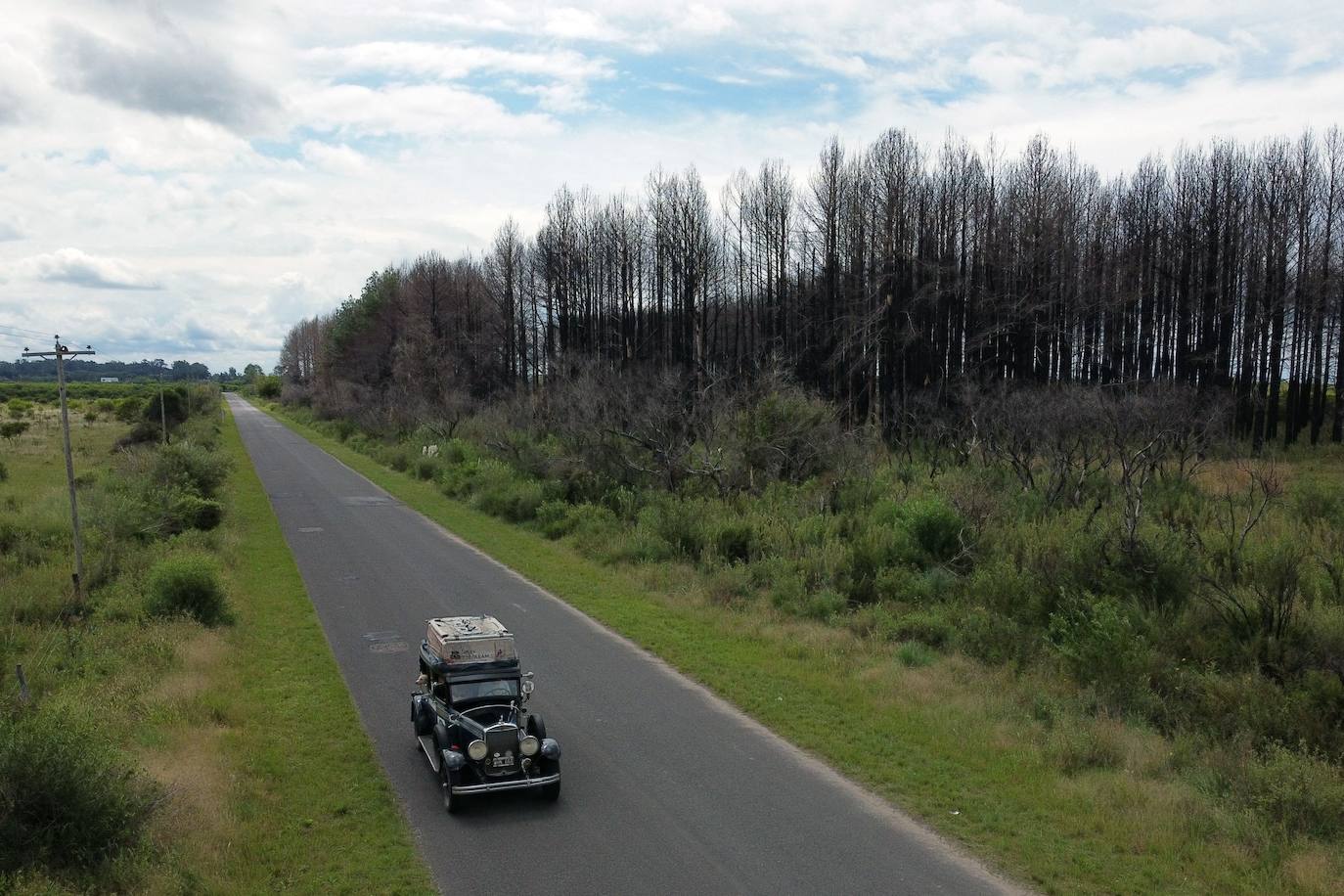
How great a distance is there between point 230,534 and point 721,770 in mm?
19113

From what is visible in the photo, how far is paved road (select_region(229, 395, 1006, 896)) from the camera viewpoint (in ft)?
25.0

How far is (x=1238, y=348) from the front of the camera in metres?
46.7

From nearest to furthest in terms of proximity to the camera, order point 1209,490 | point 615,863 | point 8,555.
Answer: point 615,863, point 8,555, point 1209,490

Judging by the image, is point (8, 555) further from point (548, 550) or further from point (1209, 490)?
point (1209, 490)

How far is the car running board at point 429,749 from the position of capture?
934 centimetres

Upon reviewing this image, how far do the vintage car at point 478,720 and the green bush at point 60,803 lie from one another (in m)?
2.62

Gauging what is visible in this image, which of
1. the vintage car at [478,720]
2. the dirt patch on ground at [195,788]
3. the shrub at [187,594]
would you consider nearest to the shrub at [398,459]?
the shrub at [187,594]

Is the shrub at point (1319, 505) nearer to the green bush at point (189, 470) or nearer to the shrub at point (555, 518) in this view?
the shrub at point (555, 518)

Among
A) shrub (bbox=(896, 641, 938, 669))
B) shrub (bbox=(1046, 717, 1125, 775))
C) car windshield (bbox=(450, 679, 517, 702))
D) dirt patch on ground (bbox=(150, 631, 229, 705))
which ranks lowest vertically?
shrub (bbox=(896, 641, 938, 669))

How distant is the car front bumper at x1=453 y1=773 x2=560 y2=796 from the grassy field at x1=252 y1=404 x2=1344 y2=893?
10.7 feet

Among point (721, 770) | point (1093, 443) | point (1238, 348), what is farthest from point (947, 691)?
point (1238, 348)

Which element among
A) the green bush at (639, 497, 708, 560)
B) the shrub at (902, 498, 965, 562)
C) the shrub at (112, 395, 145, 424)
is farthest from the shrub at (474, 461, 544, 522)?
the shrub at (112, 395, 145, 424)

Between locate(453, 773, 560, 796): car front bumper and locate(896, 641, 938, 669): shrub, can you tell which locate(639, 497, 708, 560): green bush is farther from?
locate(453, 773, 560, 796): car front bumper

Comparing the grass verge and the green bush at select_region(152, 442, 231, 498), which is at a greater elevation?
the green bush at select_region(152, 442, 231, 498)
